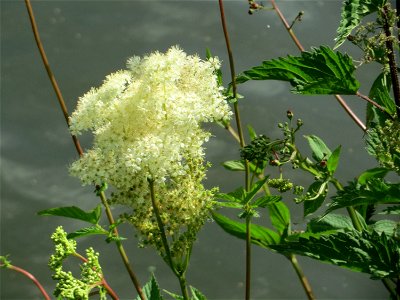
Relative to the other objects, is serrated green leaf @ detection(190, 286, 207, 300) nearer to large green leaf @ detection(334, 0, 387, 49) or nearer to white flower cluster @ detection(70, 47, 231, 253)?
white flower cluster @ detection(70, 47, 231, 253)

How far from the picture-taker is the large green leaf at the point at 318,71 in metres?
0.80

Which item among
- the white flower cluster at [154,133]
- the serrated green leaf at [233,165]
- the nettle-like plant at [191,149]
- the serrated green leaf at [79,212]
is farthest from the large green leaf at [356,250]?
the serrated green leaf at [233,165]

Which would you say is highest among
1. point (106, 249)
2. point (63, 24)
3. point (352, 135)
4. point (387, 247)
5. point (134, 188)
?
point (63, 24)

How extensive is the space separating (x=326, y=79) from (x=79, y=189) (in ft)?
2.75

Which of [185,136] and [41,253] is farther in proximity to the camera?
[41,253]

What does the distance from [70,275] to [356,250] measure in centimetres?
30

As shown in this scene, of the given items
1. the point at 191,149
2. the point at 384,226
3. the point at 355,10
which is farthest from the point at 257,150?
the point at 384,226

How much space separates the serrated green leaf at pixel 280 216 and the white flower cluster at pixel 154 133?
0.19 metres

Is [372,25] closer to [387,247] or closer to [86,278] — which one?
[387,247]

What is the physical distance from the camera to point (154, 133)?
2.57 ft

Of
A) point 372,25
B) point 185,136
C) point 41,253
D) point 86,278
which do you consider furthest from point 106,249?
point 372,25

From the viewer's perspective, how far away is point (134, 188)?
808 millimetres

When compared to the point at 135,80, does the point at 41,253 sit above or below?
above

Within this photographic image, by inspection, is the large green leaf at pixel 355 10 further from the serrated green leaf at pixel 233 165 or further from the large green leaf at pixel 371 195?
the serrated green leaf at pixel 233 165
